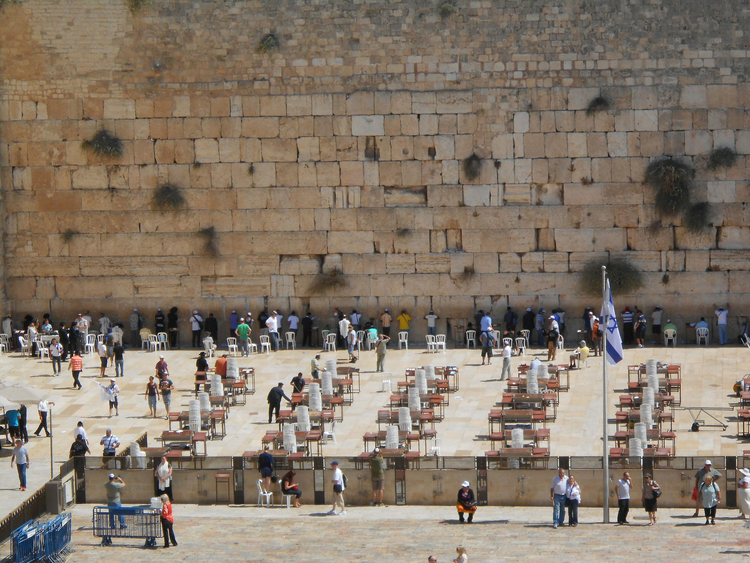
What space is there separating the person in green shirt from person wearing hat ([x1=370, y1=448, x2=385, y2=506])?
35.1 feet

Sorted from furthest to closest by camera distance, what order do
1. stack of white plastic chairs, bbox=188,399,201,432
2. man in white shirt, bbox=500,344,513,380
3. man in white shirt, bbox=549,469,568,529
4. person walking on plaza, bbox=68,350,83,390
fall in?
man in white shirt, bbox=500,344,513,380
person walking on plaza, bbox=68,350,83,390
stack of white plastic chairs, bbox=188,399,201,432
man in white shirt, bbox=549,469,568,529

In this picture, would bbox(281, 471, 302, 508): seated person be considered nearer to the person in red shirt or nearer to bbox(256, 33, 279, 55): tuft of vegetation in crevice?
the person in red shirt

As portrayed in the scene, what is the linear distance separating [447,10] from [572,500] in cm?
1568

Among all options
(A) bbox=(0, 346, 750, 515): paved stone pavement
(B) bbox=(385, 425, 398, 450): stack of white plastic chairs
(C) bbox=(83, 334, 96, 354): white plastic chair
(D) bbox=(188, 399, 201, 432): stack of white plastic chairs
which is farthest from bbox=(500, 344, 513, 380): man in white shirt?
(C) bbox=(83, 334, 96, 354): white plastic chair

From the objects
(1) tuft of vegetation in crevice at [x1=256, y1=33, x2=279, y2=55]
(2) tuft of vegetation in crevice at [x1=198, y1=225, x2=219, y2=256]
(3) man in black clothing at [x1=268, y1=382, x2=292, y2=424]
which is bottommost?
(3) man in black clothing at [x1=268, y1=382, x2=292, y2=424]

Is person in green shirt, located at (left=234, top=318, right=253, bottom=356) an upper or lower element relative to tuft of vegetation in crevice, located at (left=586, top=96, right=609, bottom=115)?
lower

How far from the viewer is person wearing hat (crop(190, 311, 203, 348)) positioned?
111 ft

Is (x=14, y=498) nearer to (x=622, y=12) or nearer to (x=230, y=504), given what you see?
(x=230, y=504)

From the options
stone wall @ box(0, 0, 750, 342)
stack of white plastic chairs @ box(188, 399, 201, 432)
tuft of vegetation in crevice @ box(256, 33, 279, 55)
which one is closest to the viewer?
stack of white plastic chairs @ box(188, 399, 201, 432)

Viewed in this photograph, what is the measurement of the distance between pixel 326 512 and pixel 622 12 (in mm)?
16101

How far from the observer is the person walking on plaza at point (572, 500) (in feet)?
67.8

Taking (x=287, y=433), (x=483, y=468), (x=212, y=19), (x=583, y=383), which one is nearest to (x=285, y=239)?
(x=212, y=19)

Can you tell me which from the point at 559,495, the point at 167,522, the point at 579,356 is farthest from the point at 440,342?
the point at 167,522

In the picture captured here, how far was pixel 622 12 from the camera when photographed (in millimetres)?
32562
